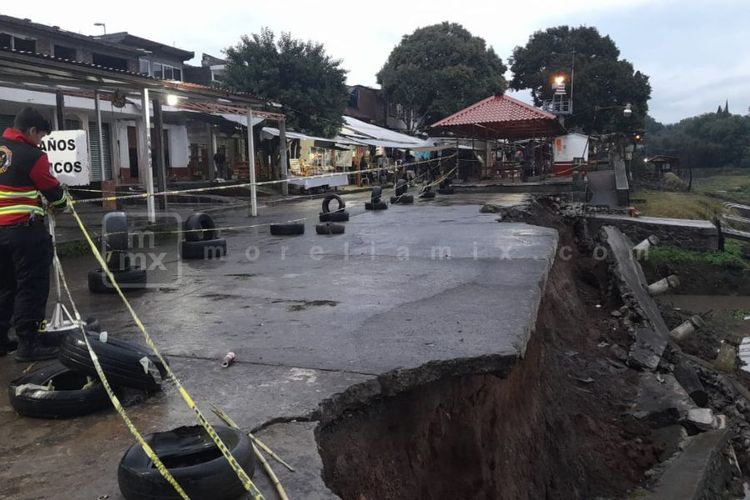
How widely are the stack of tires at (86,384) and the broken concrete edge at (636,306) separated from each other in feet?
24.0

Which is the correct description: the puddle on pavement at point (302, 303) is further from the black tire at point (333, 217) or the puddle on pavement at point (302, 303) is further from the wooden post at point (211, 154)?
the wooden post at point (211, 154)

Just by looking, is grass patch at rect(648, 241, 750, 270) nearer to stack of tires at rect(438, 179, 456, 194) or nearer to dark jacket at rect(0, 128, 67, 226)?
stack of tires at rect(438, 179, 456, 194)

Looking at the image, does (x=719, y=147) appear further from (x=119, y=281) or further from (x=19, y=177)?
(x=19, y=177)

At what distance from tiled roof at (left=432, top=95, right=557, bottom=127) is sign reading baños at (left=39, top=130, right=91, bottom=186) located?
58.6ft

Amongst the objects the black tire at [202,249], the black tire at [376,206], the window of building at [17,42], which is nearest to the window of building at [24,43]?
the window of building at [17,42]

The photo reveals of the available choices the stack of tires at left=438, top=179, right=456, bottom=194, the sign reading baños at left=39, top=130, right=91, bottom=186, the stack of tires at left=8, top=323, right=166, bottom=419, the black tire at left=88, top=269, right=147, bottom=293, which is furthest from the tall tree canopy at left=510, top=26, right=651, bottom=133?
the stack of tires at left=8, top=323, right=166, bottom=419

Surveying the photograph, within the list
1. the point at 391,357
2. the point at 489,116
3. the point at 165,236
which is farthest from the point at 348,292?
the point at 489,116

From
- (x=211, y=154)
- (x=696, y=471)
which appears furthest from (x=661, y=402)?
(x=211, y=154)

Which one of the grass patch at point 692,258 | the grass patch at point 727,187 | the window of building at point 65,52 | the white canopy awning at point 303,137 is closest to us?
the grass patch at point 692,258

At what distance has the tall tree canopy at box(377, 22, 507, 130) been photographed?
1692 inches

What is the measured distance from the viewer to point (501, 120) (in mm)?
21359

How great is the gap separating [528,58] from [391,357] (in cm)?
5111

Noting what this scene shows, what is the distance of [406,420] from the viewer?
3938 mm

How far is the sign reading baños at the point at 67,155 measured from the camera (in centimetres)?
503
